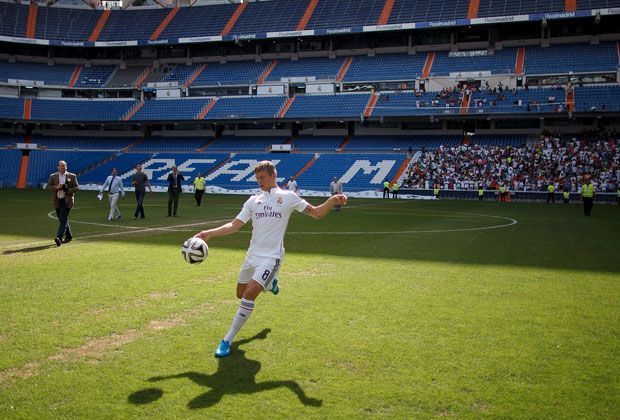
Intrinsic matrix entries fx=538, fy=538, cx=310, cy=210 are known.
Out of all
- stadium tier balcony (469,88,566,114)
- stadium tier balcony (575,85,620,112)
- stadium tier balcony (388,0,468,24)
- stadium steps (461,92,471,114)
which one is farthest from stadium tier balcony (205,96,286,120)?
stadium tier balcony (575,85,620,112)

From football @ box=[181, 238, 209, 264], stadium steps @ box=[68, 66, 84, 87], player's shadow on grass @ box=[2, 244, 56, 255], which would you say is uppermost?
stadium steps @ box=[68, 66, 84, 87]

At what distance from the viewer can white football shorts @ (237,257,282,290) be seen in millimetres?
6551

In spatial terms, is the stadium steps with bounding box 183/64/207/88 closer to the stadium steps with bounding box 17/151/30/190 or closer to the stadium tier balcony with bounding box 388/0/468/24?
the stadium steps with bounding box 17/151/30/190

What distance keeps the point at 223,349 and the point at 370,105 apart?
2030 inches

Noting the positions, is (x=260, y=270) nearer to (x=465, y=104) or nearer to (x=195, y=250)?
(x=195, y=250)

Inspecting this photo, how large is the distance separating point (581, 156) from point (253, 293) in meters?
44.3

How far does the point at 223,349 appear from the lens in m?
6.07

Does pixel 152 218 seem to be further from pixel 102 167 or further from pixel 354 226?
pixel 102 167

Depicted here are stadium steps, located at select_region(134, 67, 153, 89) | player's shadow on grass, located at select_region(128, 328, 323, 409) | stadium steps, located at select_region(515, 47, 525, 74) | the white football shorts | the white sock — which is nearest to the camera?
player's shadow on grass, located at select_region(128, 328, 323, 409)

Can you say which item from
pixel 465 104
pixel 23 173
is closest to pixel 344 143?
pixel 465 104

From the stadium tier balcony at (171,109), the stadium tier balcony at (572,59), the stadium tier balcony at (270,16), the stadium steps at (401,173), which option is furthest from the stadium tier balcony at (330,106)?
the stadium tier balcony at (572,59)

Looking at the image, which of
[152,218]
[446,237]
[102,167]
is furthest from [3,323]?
[102,167]

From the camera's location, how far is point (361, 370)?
18.6ft

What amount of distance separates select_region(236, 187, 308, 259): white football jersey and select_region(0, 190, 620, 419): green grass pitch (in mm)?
1107
